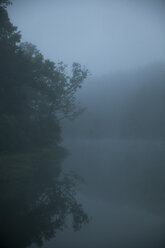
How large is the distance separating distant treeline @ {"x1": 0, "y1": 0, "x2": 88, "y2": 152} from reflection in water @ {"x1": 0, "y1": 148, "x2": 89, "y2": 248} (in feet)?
37.0

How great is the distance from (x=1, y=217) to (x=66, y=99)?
105ft

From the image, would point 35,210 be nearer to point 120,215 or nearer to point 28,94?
point 120,215

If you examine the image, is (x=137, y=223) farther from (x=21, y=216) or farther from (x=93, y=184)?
(x=93, y=184)

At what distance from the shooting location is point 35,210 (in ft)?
36.2

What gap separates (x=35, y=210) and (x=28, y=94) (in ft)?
78.9

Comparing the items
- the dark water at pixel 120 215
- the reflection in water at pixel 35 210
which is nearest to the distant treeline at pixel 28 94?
the reflection in water at pixel 35 210

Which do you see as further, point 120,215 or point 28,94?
point 28,94

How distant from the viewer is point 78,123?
169m

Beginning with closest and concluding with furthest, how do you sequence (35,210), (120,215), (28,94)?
(120,215) < (35,210) < (28,94)

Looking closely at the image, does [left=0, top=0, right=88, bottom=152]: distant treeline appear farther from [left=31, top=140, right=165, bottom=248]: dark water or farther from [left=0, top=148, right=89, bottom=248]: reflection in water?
[left=31, top=140, right=165, bottom=248]: dark water

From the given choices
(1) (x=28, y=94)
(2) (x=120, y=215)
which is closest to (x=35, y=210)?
(2) (x=120, y=215)

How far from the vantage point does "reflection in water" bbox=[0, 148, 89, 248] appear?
28.0 feet

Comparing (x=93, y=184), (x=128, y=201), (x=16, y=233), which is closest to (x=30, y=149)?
(x=93, y=184)

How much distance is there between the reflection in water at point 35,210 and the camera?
8.52 metres
